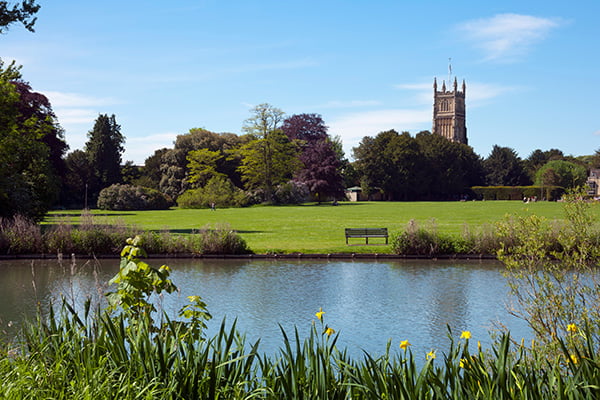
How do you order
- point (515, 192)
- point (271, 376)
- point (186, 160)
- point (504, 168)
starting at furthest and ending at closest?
1. point (504, 168)
2. point (515, 192)
3. point (186, 160)
4. point (271, 376)

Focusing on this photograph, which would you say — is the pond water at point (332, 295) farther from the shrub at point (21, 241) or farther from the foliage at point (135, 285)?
the shrub at point (21, 241)

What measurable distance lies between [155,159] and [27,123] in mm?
52322

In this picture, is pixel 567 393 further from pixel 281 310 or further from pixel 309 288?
pixel 309 288

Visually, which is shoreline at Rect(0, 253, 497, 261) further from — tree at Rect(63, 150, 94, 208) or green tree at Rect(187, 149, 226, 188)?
green tree at Rect(187, 149, 226, 188)

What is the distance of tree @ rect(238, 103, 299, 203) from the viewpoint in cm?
6544

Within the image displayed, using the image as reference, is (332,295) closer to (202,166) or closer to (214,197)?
(214,197)

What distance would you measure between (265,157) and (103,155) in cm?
1801

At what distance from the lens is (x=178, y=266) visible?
56.2ft

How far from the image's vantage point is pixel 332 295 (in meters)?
12.7

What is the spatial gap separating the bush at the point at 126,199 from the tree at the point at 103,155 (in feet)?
38.0

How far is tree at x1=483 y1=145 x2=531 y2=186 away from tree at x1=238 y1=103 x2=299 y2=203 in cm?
4000

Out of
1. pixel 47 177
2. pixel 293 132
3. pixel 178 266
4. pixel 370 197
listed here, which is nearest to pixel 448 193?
pixel 370 197

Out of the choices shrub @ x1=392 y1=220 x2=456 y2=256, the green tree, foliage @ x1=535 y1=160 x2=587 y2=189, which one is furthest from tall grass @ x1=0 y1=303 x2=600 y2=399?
foliage @ x1=535 y1=160 x2=587 y2=189

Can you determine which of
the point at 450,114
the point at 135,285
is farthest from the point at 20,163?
the point at 450,114
